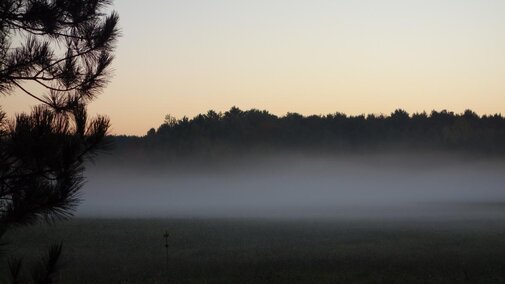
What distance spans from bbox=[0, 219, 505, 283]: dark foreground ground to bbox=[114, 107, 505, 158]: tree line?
126153 millimetres

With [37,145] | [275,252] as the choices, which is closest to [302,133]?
[275,252]

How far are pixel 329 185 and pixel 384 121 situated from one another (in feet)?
92.5

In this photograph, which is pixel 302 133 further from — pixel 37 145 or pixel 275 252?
pixel 37 145

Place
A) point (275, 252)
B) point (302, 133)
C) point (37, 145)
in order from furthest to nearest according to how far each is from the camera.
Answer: point (302, 133)
point (275, 252)
point (37, 145)

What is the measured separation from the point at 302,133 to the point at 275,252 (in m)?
153

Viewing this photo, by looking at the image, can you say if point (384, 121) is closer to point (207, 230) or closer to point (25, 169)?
point (207, 230)

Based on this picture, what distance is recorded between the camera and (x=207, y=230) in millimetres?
38188

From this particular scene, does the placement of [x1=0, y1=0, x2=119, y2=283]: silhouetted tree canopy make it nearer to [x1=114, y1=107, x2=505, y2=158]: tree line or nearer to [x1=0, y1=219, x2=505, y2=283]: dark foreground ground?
[x1=0, y1=219, x2=505, y2=283]: dark foreground ground

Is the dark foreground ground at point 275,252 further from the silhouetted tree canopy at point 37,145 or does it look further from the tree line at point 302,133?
the tree line at point 302,133

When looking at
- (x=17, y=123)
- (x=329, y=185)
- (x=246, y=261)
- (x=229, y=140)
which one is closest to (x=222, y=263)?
(x=246, y=261)

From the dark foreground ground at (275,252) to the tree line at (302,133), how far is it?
414 ft

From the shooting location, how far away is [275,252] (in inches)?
1016

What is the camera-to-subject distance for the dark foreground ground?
63.1 feet

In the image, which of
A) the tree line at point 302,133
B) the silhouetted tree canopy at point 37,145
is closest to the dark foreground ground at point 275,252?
the silhouetted tree canopy at point 37,145
